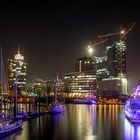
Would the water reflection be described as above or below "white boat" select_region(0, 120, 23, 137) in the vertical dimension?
below

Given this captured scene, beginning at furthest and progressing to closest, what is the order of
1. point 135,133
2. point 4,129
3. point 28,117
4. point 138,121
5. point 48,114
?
1. point 48,114
2. point 28,117
3. point 138,121
4. point 135,133
5. point 4,129

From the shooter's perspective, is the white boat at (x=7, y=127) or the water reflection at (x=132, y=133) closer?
the white boat at (x=7, y=127)

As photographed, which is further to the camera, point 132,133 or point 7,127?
point 132,133

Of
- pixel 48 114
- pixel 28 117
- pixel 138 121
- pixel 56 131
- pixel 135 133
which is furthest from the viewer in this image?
pixel 48 114

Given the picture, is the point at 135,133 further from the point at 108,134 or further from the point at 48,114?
the point at 48,114

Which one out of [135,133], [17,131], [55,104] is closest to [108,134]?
[135,133]

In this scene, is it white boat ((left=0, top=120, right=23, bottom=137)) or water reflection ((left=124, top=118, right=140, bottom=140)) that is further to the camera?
water reflection ((left=124, top=118, right=140, bottom=140))

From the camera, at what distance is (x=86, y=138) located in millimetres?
46594

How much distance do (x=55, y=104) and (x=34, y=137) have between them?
45.3 m

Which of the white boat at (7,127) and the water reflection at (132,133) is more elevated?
the white boat at (7,127)

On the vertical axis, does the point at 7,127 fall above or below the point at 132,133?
above

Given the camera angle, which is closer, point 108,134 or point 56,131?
point 108,134

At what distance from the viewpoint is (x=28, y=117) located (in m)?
71.1

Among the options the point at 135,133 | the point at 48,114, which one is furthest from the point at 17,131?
the point at 48,114
